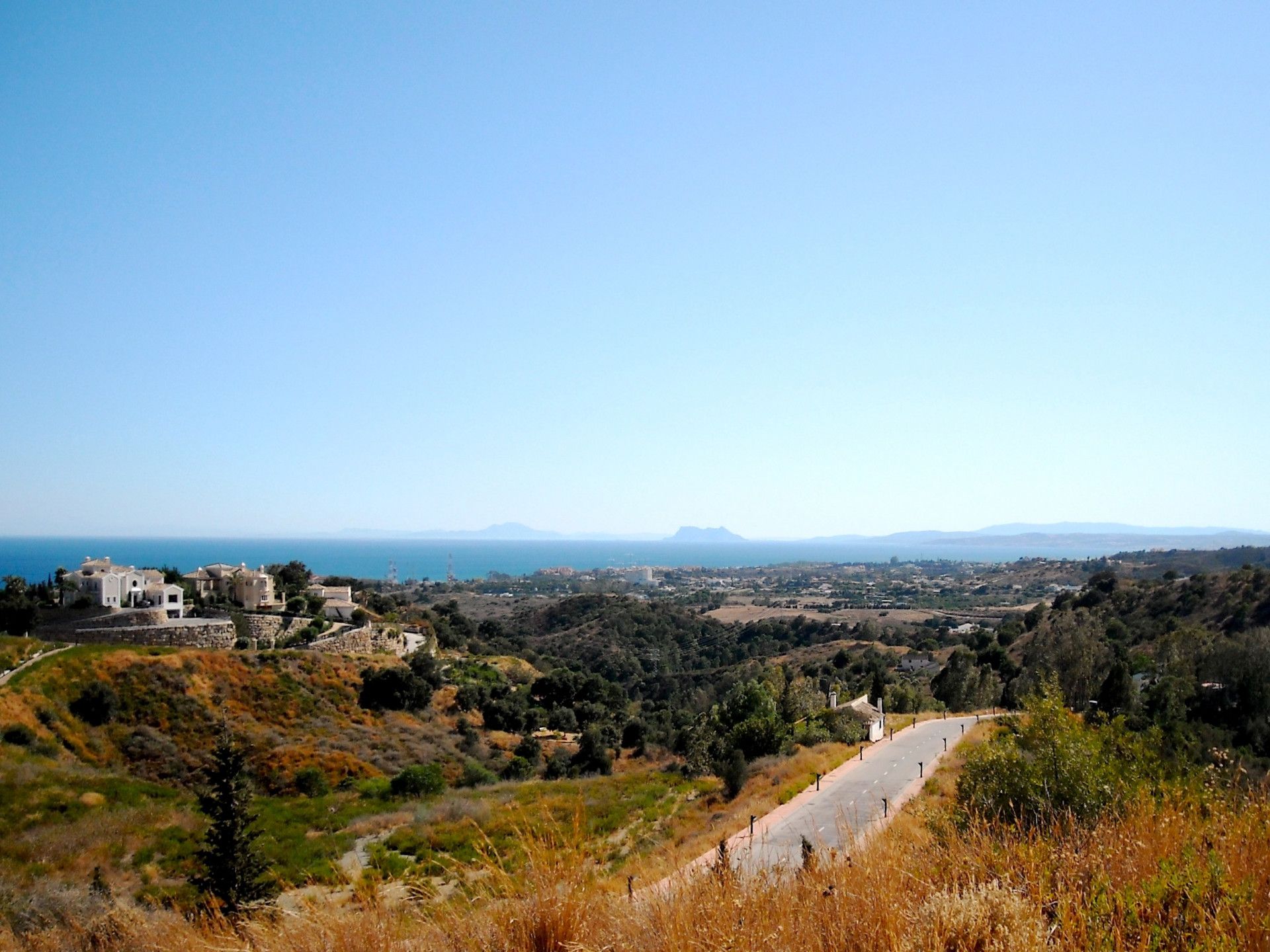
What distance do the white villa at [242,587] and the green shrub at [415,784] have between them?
18.2 m

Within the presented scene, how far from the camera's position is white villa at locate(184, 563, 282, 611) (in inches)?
1353

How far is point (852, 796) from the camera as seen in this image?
1366 cm

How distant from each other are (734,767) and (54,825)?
12473mm

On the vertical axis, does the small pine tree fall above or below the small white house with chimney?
above

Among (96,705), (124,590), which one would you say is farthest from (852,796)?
(124,590)

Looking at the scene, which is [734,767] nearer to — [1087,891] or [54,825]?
[54,825]

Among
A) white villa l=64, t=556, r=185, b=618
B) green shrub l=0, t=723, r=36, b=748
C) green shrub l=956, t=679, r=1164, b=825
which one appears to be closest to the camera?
green shrub l=956, t=679, r=1164, b=825

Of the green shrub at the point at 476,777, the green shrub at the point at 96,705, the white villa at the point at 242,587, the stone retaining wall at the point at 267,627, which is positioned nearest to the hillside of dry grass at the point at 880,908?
the green shrub at the point at 476,777

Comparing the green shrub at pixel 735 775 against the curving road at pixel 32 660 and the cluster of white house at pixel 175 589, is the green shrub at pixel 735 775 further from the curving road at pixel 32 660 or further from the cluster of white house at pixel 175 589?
the cluster of white house at pixel 175 589

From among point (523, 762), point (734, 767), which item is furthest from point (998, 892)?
point (523, 762)

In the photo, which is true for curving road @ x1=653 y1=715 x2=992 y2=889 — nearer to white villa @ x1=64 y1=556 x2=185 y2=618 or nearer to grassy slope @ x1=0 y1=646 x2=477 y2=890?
grassy slope @ x1=0 y1=646 x2=477 y2=890

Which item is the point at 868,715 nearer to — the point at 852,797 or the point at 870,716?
the point at 870,716

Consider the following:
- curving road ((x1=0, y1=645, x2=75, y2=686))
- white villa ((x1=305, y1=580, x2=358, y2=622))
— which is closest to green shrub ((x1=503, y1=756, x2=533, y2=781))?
curving road ((x1=0, y1=645, x2=75, y2=686))

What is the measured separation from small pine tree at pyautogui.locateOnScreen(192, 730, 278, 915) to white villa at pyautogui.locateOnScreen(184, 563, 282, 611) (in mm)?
25680
